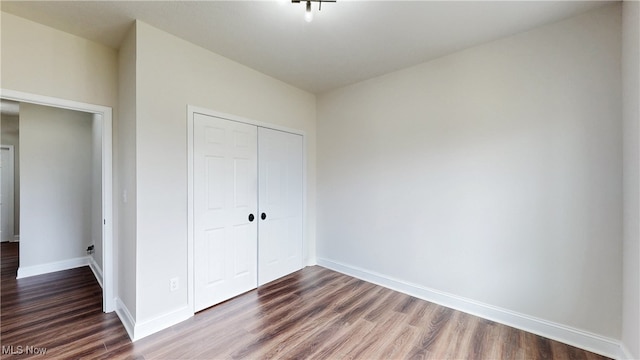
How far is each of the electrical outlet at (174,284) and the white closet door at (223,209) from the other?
6.9 inches

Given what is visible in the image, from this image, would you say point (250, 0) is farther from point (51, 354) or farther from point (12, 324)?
point (12, 324)

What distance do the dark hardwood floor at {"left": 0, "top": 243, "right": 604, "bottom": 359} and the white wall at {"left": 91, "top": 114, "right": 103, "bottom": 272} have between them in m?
0.67

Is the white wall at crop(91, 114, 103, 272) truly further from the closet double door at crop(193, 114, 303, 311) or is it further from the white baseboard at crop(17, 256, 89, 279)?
the closet double door at crop(193, 114, 303, 311)

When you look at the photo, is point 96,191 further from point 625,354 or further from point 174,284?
point 625,354

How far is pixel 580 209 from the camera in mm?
2000

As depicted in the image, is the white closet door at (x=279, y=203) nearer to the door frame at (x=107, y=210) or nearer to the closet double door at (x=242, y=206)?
the closet double door at (x=242, y=206)

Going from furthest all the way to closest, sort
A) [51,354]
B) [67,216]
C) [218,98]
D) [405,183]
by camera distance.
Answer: [67,216] < [405,183] < [218,98] < [51,354]

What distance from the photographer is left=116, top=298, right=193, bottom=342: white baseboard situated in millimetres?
2084

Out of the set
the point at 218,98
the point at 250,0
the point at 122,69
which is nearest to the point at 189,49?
the point at 218,98

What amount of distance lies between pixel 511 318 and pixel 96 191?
5320 mm

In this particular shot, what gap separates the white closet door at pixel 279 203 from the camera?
319cm

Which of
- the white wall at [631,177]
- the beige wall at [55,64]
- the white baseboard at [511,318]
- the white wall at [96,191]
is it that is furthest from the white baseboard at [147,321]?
the white wall at [631,177]

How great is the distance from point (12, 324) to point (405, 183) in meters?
4.04

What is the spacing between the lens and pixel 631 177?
1703 mm
